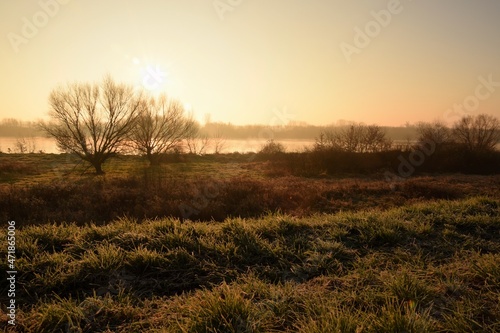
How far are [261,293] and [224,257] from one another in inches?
48.3

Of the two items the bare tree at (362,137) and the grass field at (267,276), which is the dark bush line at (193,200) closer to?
the grass field at (267,276)

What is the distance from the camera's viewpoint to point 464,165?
108 feet

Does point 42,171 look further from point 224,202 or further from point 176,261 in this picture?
point 176,261

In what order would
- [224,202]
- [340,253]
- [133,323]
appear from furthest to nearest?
[224,202] → [340,253] → [133,323]

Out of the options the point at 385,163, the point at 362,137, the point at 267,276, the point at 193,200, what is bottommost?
the point at 193,200

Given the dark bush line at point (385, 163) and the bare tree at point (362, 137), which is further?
the bare tree at point (362, 137)

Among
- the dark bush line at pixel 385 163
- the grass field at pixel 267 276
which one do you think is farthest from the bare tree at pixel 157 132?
the grass field at pixel 267 276

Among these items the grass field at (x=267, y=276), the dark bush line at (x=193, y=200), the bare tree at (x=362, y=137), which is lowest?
the dark bush line at (x=193, y=200)

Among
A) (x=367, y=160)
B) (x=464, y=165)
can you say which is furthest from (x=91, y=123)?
(x=464, y=165)

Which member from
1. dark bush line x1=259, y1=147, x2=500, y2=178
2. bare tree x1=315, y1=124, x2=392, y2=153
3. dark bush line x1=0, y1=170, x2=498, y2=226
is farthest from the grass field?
bare tree x1=315, y1=124, x2=392, y2=153

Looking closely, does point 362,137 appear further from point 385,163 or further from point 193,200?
point 193,200

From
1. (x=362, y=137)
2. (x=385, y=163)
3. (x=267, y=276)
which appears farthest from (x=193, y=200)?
(x=362, y=137)

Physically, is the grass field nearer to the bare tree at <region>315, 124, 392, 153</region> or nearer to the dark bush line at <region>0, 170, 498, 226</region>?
the dark bush line at <region>0, 170, 498, 226</region>

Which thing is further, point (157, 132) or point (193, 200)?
point (157, 132)
